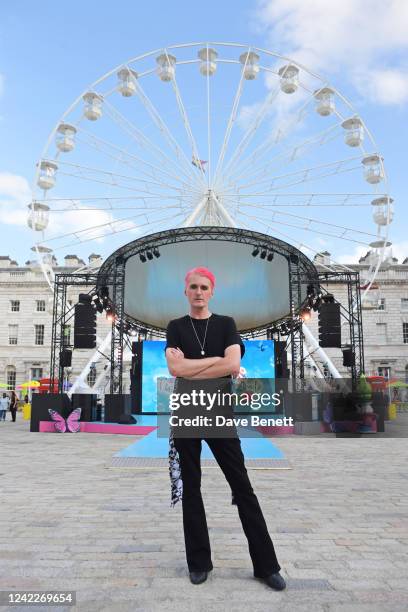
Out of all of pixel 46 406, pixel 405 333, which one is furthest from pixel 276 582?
pixel 405 333

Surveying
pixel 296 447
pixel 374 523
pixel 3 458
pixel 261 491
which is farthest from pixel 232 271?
pixel 374 523

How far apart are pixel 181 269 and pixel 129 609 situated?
71.2ft

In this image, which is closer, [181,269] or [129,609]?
[129,609]

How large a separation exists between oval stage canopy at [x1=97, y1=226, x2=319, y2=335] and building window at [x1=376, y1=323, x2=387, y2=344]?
29.6 meters

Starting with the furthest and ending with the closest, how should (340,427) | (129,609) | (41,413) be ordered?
(41,413), (340,427), (129,609)

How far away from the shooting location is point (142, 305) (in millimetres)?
27312

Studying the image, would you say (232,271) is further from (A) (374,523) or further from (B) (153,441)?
(A) (374,523)

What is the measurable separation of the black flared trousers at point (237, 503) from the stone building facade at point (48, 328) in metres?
51.1

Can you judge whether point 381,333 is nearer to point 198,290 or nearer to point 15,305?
point 15,305

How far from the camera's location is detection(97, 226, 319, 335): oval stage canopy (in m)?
21.5

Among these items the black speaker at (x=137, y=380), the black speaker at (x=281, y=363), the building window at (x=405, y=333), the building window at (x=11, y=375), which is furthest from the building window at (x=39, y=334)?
the building window at (x=405, y=333)

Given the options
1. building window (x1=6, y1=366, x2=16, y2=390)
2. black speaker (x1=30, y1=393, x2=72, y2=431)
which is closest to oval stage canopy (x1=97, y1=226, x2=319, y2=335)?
black speaker (x1=30, y1=393, x2=72, y2=431)

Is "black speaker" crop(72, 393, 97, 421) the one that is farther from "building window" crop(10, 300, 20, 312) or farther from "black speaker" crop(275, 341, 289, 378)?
"building window" crop(10, 300, 20, 312)

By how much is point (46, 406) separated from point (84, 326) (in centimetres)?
367
